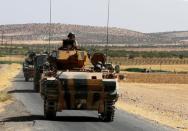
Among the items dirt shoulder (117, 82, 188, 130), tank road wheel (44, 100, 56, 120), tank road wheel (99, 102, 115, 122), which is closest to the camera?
tank road wheel (44, 100, 56, 120)

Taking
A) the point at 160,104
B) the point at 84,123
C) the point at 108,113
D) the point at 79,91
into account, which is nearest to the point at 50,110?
the point at 79,91

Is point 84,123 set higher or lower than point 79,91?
lower

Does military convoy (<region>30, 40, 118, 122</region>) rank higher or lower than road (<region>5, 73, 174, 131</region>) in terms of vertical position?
higher

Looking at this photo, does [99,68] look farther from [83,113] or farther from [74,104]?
[83,113]

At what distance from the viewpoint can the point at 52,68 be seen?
25.4 metres

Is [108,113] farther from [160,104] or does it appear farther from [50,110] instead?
[160,104]

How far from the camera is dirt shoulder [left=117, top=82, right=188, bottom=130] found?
28147 mm

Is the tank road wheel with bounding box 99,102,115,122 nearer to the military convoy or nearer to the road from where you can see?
the military convoy

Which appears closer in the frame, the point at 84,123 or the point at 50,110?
the point at 84,123

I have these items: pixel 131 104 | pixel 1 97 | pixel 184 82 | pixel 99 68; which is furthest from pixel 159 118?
pixel 184 82

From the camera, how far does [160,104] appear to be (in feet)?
125

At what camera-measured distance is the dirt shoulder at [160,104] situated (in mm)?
28147

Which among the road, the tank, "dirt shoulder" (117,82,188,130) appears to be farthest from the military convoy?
"dirt shoulder" (117,82,188,130)

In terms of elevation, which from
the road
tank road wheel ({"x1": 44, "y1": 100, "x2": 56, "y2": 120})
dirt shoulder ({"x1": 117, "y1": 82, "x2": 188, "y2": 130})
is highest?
tank road wheel ({"x1": 44, "y1": 100, "x2": 56, "y2": 120})
